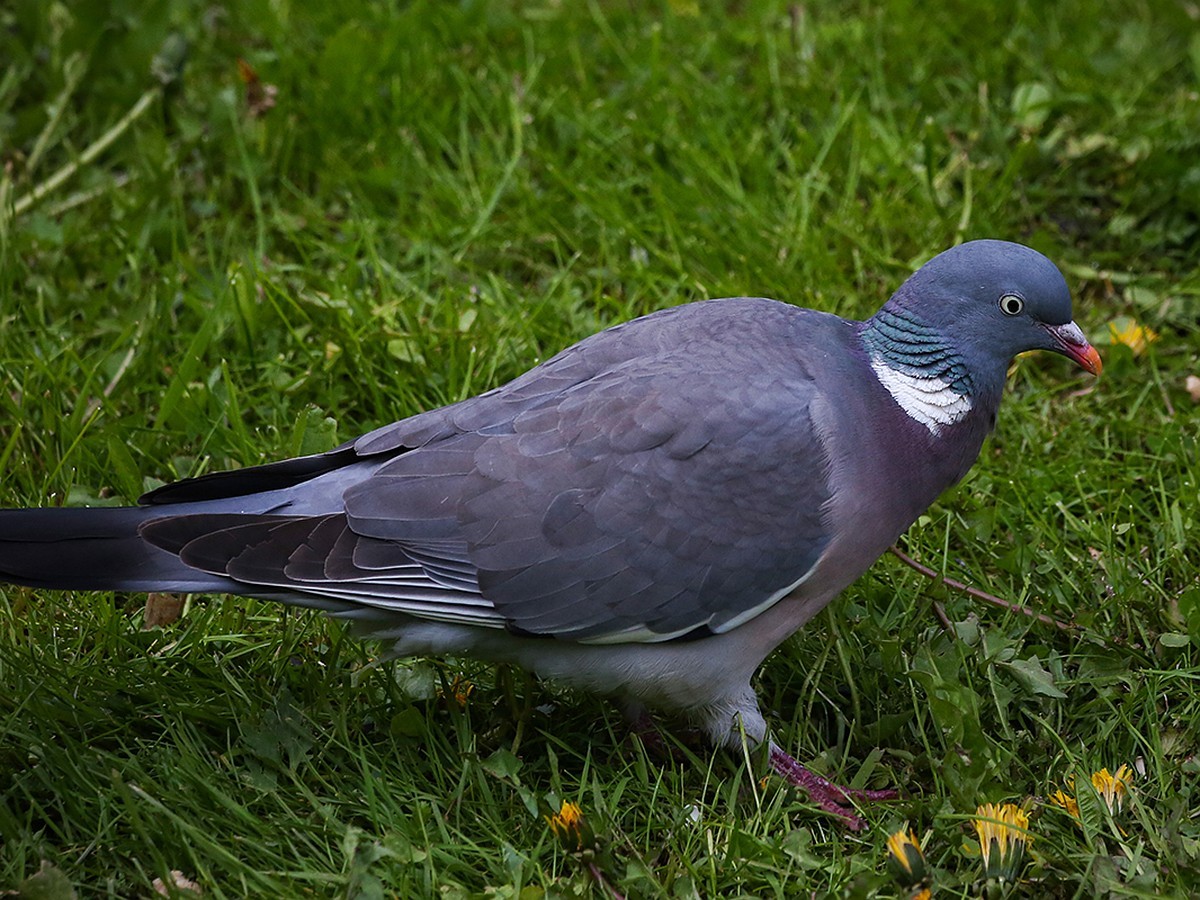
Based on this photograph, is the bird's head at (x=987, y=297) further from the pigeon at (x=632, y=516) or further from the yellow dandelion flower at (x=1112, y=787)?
the yellow dandelion flower at (x=1112, y=787)

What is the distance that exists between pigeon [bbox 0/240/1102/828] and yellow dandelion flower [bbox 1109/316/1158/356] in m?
1.22

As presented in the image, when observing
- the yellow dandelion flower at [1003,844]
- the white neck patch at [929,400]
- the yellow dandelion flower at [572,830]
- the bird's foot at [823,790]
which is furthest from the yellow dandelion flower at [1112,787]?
the yellow dandelion flower at [572,830]

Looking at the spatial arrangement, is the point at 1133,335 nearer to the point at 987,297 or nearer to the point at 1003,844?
the point at 987,297

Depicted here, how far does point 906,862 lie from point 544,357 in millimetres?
2019

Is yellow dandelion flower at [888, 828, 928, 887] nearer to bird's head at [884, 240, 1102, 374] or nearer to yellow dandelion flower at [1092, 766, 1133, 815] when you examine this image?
yellow dandelion flower at [1092, 766, 1133, 815]

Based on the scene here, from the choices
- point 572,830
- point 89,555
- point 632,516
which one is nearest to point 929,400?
point 632,516

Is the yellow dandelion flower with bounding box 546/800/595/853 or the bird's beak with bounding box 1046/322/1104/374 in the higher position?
the bird's beak with bounding box 1046/322/1104/374

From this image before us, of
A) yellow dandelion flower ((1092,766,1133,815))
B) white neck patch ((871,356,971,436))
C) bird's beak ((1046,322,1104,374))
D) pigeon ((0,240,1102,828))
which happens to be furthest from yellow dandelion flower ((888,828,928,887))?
bird's beak ((1046,322,1104,374))

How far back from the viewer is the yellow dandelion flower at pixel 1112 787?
2.79m

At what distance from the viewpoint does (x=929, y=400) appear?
3.01m

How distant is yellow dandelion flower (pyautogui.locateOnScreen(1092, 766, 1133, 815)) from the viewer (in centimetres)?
279

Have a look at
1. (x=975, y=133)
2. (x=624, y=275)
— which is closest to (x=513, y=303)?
(x=624, y=275)

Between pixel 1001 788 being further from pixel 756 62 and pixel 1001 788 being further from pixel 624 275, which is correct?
pixel 756 62

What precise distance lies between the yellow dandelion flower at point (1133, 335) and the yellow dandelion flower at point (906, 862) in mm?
2037
